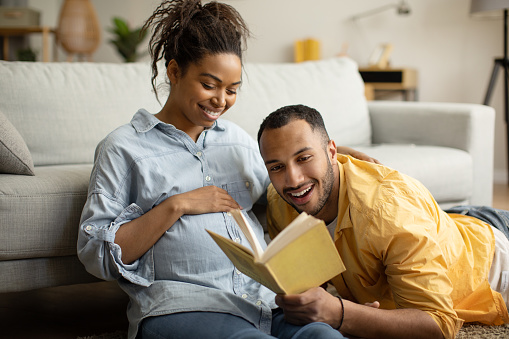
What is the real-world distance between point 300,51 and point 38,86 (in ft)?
9.93

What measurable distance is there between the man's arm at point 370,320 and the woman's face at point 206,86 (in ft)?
1.73

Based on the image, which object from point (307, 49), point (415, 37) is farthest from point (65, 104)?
point (415, 37)

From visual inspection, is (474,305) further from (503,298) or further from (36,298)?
(36,298)

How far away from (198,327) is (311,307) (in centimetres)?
24

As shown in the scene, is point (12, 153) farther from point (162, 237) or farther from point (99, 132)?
point (162, 237)

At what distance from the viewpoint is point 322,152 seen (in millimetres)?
1365

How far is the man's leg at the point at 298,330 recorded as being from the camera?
1105 mm

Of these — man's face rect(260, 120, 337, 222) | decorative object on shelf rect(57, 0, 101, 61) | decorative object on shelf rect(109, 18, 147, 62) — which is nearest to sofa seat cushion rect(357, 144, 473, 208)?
man's face rect(260, 120, 337, 222)

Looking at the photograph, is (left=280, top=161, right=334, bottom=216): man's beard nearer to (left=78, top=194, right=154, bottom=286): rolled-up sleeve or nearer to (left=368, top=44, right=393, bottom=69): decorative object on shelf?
(left=78, top=194, right=154, bottom=286): rolled-up sleeve

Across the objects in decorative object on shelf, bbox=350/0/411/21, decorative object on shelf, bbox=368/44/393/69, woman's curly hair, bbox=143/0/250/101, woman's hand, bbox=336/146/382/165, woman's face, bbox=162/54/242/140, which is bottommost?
woman's hand, bbox=336/146/382/165

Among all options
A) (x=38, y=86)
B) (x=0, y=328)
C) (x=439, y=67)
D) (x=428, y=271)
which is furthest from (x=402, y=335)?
(x=439, y=67)

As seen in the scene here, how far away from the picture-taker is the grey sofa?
61.7 inches

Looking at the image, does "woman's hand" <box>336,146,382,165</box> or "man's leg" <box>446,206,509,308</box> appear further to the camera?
"woman's hand" <box>336,146,382,165</box>

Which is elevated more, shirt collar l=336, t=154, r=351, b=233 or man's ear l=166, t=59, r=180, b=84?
man's ear l=166, t=59, r=180, b=84
